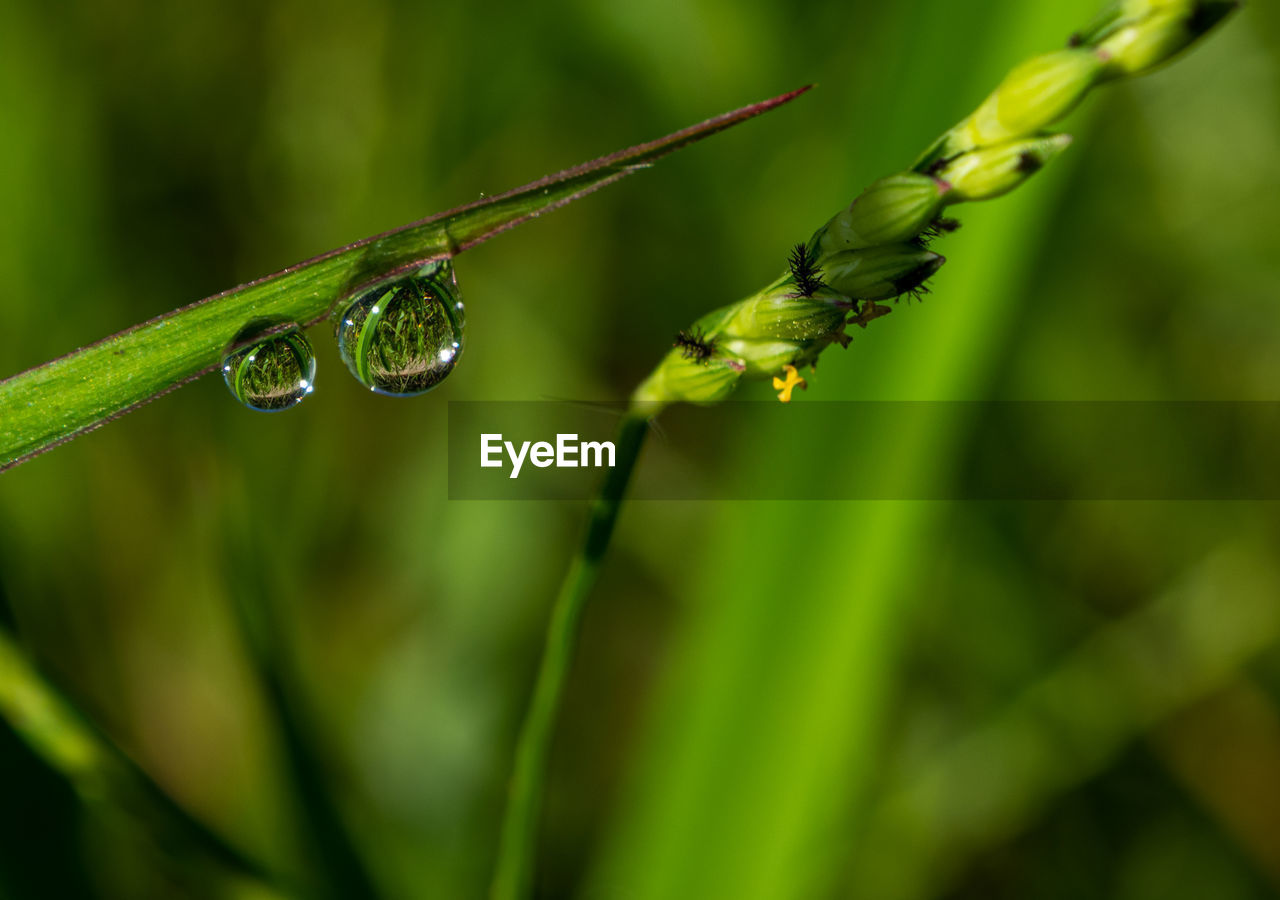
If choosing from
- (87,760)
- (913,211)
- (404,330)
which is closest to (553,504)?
(87,760)

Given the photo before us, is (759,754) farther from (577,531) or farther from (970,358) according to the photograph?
(577,531)

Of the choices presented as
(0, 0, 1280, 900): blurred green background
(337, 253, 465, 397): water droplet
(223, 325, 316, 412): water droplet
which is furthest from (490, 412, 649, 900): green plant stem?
(0, 0, 1280, 900): blurred green background

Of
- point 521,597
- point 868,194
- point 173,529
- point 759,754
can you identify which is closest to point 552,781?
point 521,597

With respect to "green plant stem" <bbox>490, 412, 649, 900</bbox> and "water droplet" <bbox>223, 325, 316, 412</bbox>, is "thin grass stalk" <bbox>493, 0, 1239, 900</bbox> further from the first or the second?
"water droplet" <bbox>223, 325, 316, 412</bbox>

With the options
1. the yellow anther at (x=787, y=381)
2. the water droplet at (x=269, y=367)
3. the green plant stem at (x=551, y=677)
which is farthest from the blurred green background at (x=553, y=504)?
the yellow anther at (x=787, y=381)

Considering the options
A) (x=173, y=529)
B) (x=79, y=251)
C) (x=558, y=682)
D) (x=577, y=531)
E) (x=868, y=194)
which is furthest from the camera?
(x=577, y=531)
